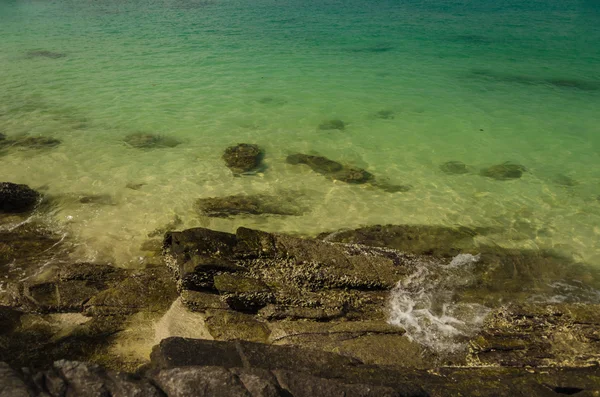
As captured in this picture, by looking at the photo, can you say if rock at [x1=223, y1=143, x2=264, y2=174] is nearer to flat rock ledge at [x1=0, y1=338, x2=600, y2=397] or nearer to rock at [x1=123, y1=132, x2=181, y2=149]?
rock at [x1=123, y1=132, x2=181, y2=149]

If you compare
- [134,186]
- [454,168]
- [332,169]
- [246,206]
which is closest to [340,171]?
[332,169]

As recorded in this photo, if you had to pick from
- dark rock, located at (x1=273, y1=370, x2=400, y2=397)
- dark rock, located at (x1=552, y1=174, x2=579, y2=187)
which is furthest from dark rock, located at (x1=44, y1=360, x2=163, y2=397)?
dark rock, located at (x1=552, y1=174, x2=579, y2=187)

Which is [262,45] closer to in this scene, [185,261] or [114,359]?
[185,261]

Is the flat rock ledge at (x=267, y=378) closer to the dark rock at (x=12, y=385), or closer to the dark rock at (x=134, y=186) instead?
the dark rock at (x=12, y=385)

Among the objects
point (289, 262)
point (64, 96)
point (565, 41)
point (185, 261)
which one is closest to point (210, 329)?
point (185, 261)

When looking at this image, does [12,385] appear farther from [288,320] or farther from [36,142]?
[36,142]

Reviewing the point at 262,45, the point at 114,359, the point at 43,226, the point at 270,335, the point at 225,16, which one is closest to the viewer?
the point at 114,359
